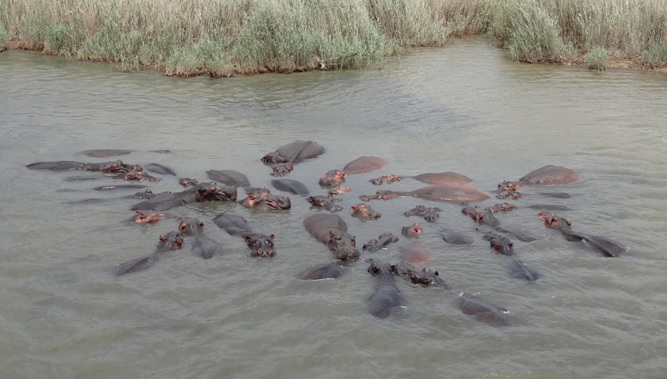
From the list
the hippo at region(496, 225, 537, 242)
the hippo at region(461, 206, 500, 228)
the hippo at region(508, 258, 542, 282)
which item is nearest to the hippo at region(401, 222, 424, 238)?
the hippo at region(461, 206, 500, 228)

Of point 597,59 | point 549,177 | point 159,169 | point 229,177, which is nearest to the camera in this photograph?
point 549,177

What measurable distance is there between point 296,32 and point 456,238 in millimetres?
10498

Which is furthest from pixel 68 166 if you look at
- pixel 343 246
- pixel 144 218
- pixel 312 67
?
pixel 312 67

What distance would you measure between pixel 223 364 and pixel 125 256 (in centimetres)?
241

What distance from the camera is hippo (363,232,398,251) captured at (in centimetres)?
740

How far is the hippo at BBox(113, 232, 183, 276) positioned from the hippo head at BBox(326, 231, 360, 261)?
1.59 m

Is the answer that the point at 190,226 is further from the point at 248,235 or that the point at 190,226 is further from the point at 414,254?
the point at 414,254

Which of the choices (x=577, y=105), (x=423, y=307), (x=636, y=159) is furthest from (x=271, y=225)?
(x=577, y=105)

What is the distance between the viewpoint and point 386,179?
9672mm

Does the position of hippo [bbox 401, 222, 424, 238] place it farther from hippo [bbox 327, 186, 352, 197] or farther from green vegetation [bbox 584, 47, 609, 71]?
green vegetation [bbox 584, 47, 609, 71]

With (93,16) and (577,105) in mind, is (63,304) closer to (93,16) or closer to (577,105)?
(577,105)

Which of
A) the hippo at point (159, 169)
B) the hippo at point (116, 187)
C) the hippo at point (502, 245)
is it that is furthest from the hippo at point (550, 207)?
the hippo at point (116, 187)

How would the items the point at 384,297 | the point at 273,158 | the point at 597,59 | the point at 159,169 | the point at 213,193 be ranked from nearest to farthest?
the point at 384,297
the point at 213,193
the point at 159,169
the point at 273,158
the point at 597,59

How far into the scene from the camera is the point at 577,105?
43.4 ft
